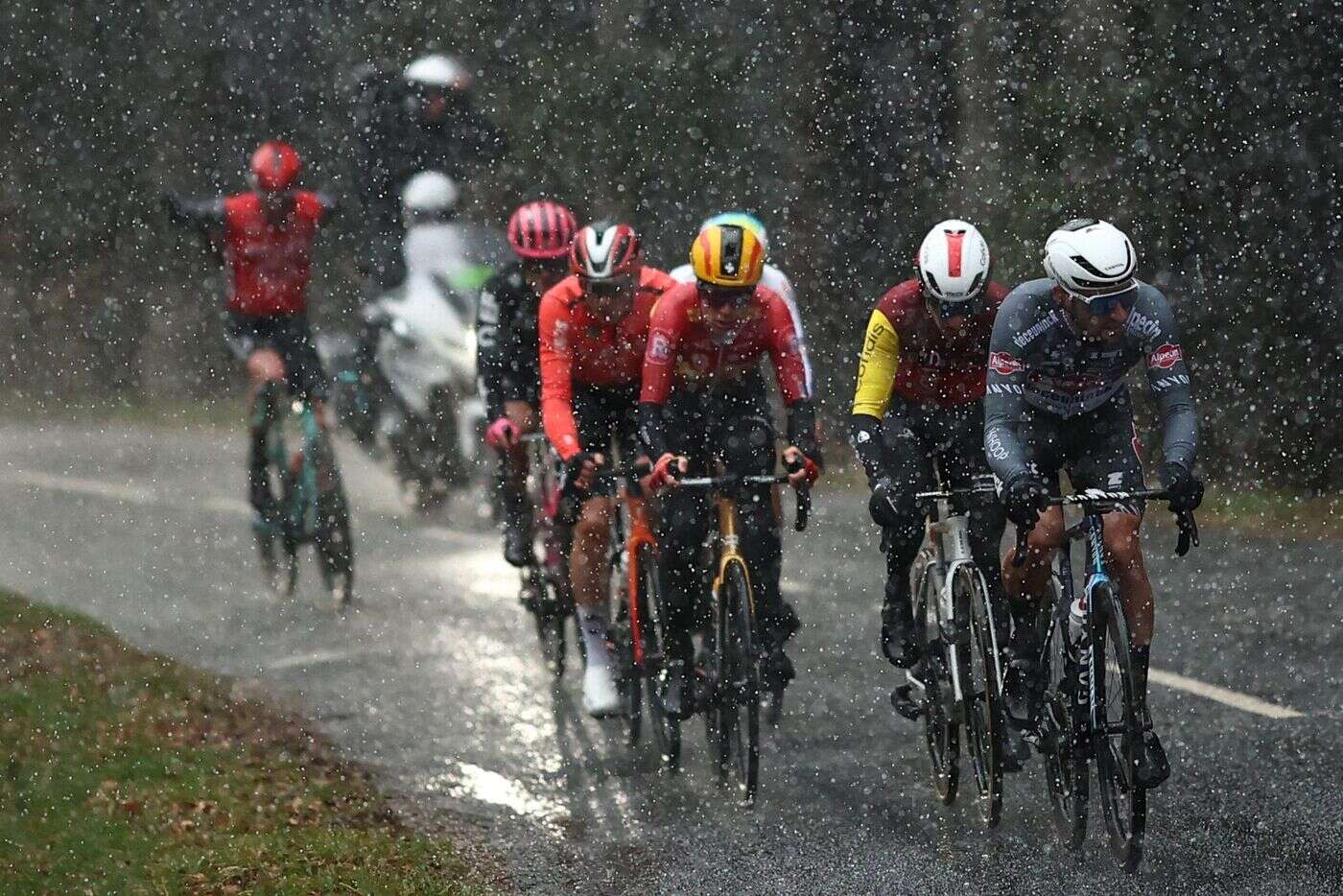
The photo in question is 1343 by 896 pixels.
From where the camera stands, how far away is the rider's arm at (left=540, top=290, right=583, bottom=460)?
8125 mm

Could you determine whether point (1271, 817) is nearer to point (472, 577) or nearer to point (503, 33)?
point (472, 577)

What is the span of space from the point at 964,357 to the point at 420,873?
2.69m

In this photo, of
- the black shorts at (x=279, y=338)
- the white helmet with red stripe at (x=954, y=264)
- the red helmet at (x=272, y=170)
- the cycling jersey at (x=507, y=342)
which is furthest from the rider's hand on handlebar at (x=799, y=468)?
the red helmet at (x=272, y=170)

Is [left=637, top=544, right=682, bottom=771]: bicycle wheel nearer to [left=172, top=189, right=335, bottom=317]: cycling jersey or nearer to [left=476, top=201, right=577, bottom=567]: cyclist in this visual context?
[left=476, top=201, right=577, bottom=567]: cyclist

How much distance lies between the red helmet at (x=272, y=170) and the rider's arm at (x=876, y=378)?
552 cm

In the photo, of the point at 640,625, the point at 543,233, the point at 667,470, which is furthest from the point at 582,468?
the point at 543,233

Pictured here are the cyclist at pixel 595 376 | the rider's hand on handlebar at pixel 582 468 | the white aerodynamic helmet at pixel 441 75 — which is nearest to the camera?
the rider's hand on handlebar at pixel 582 468

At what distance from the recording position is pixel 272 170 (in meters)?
11.7

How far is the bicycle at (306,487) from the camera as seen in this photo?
11.3 m

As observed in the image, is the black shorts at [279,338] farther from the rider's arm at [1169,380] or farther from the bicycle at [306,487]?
the rider's arm at [1169,380]

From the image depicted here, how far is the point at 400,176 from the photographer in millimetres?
19312

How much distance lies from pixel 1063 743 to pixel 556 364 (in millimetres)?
2840

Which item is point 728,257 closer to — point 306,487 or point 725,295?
point 725,295

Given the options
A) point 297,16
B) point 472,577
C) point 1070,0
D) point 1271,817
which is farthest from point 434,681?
point 297,16
